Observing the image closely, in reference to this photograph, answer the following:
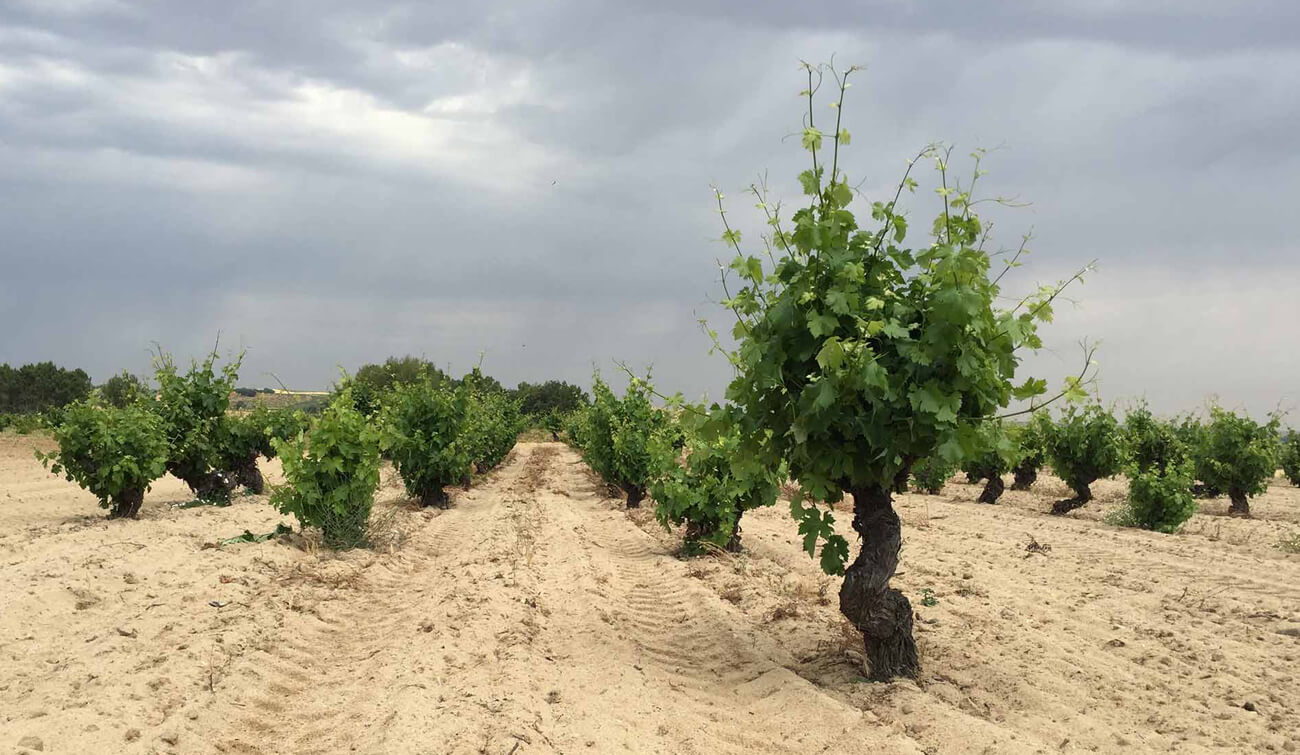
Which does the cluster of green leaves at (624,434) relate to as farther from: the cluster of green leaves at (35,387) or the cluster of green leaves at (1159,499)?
the cluster of green leaves at (35,387)

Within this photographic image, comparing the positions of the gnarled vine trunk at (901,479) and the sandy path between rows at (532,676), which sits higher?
the gnarled vine trunk at (901,479)

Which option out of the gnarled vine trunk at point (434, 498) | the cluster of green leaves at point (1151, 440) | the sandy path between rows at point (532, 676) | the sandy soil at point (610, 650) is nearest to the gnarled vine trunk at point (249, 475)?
the gnarled vine trunk at point (434, 498)

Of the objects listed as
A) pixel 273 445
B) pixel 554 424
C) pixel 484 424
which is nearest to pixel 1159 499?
pixel 273 445

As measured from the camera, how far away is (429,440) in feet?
57.6

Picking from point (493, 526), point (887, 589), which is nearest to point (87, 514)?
point (493, 526)

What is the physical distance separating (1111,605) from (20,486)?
25.3 m

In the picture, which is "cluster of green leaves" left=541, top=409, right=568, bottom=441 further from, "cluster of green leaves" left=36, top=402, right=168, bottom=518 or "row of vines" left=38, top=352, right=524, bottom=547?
"cluster of green leaves" left=36, top=402, right=168, bottom=518

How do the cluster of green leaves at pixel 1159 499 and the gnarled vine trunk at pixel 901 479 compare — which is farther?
the cluster of green leaves at pixel 1159 499

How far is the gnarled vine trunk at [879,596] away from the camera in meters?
5.81

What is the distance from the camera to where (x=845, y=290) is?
545 centimetres

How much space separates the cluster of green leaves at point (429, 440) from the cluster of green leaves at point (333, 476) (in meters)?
Answer: 5.31

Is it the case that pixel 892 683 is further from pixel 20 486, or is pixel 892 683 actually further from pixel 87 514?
pixel 20 486

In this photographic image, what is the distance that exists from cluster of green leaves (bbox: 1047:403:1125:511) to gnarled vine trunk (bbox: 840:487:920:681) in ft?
47.1

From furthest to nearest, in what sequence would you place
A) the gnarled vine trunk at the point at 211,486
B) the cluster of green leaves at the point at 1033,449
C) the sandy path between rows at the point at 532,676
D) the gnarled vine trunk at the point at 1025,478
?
1. the gnarled vine trunk at the point at 1025,478
2. the cluster of green leaves at the point at 1033,449
3. the gnarled vine trunk at the point at 211,486
4. the sandy path between rows at the point at 532,676
